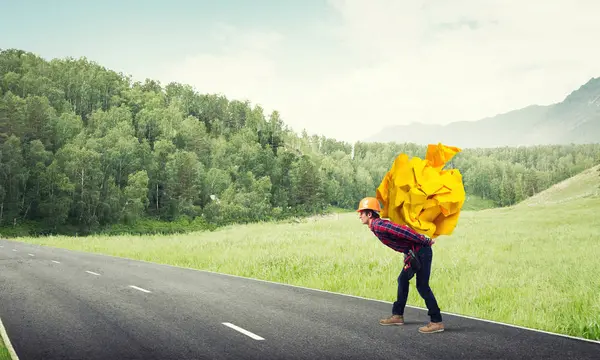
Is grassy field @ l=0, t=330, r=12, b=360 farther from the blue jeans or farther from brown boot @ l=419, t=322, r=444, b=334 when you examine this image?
brown boot @ l=419, t=322, r=444, b=334

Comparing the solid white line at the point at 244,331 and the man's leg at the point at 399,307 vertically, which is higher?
the man's leg at the point at 399,307

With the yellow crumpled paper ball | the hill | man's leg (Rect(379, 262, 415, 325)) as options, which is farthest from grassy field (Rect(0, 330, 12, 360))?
the hill

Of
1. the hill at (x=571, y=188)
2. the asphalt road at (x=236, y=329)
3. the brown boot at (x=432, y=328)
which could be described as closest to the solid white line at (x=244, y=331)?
the asphalt road at (x=236, y=329)

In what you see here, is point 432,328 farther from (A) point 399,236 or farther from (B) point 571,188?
(B) point 571,188

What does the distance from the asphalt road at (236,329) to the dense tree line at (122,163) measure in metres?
79.6

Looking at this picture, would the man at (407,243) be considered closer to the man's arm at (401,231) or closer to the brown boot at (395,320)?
the man's arm at (401,231)

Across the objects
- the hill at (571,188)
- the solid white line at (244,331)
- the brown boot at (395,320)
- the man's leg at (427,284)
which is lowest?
the solid white line at (244,331)

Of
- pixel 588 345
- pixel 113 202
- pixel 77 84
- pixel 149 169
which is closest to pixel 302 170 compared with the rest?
pixel 149 169

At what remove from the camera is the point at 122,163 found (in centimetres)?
11438

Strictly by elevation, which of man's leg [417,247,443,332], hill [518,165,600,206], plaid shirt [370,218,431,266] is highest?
hill [518,165,600,206]

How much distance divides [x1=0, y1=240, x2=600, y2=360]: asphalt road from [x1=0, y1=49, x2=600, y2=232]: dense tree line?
7961cm

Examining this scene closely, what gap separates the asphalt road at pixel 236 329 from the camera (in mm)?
6715

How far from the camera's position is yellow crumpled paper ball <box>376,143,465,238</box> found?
24.5 ft

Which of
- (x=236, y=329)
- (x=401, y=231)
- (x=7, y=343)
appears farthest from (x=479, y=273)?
(x=7, y=343)
